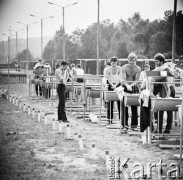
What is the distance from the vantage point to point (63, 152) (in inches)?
407

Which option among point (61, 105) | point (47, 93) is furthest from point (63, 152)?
point (47, 93)

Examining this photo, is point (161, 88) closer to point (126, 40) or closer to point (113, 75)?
point (113, 75)

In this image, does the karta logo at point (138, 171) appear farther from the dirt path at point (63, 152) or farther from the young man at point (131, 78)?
the young man at point (131, 78)

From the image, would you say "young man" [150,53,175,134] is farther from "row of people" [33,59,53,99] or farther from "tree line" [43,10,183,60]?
"tree line" [43,10,183,60]

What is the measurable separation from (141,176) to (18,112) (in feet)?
39.8

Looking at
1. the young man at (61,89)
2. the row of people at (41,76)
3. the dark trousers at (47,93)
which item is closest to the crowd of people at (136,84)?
the young man at (61,89)

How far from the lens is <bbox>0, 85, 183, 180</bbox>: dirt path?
8297mm

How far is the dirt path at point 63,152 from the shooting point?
8.30 meters

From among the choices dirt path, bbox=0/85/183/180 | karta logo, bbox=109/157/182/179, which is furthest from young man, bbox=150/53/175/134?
karta logo, bbox=109/157/182/179

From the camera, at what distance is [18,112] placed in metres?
19.4

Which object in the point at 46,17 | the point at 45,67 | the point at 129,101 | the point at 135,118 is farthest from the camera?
the point at 46,17

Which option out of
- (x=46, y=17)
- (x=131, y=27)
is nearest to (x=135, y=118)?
(x=46, y=17)

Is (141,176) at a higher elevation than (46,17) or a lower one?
lower

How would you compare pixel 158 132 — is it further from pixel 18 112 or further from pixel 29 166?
pixel 18 112
